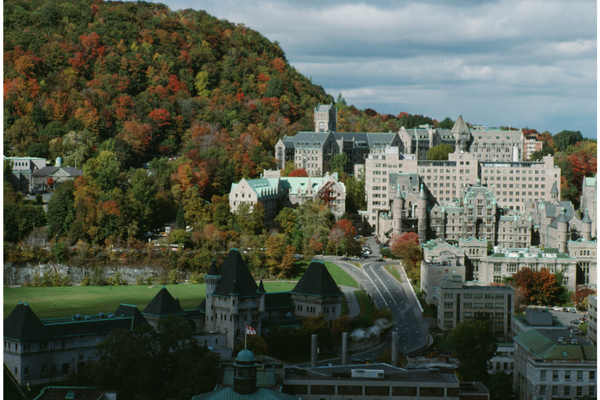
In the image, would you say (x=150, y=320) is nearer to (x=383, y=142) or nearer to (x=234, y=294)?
(x=234, y=294)

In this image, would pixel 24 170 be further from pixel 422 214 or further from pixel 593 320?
pixel 593 320

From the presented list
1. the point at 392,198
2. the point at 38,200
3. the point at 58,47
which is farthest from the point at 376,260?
the point at 58,47

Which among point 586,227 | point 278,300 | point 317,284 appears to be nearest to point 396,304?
point 317,284

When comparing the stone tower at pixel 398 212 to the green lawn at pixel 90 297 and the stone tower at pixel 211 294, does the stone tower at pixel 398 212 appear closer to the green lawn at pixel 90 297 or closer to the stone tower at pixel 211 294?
the green lawn at pixel 90 297

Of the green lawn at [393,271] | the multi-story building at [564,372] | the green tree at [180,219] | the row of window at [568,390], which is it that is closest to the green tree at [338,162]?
the green lawn at [393,271]

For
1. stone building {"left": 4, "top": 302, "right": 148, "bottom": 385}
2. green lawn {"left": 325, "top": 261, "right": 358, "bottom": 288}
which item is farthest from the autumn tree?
stone building {"left": 4, "top": 302, "right": 148, "bottom": 385}

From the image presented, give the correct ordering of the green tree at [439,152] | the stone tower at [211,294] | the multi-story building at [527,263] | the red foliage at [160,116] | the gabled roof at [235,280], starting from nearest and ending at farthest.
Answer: the gabled roof at [235,280] → the stone tower at [211,294] → the multi-story building at [527,263] → the green tree at [439,152] → the red foliage at [160,116]
